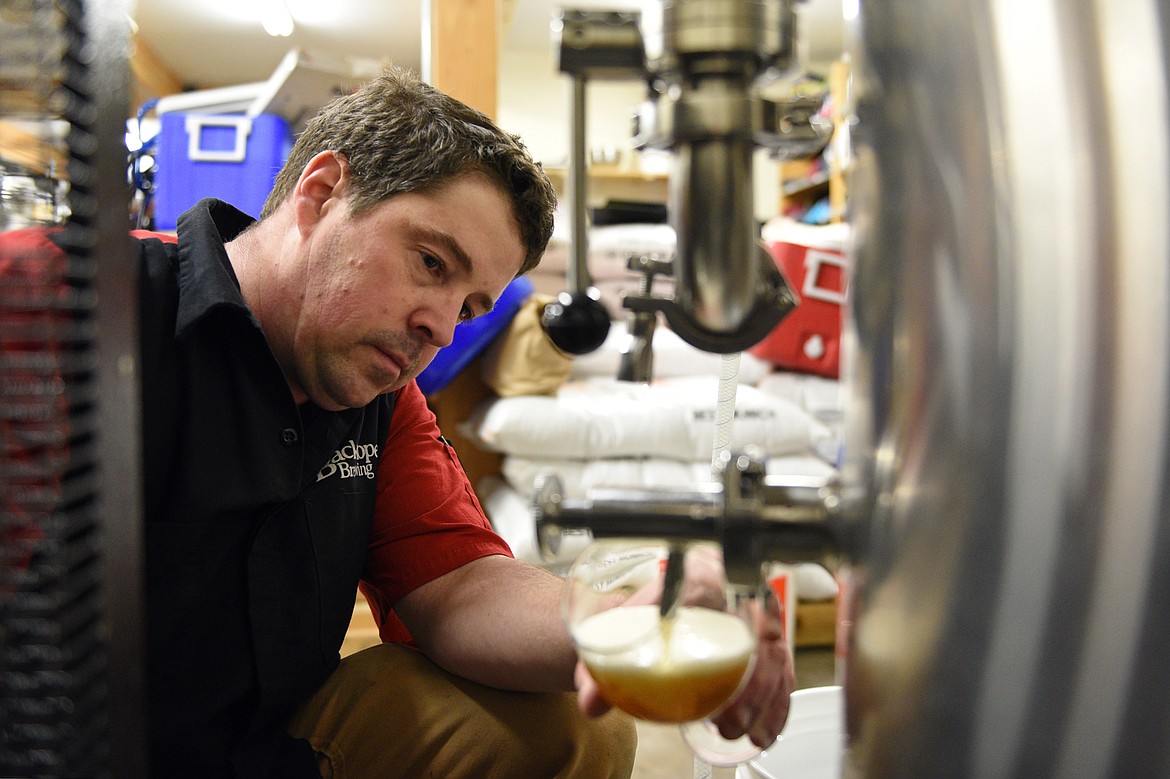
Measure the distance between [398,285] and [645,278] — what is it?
0.45 metres

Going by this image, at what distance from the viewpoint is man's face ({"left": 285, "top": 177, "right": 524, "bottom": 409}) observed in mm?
971

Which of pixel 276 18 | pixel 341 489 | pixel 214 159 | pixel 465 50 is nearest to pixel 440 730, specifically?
pixel 341 489

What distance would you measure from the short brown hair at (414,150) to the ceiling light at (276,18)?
282cm

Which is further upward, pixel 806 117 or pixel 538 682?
pixel 806 117

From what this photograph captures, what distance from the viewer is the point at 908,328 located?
1.21ft

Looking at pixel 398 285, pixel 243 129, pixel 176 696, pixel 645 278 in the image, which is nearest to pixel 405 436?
pixel 398 285

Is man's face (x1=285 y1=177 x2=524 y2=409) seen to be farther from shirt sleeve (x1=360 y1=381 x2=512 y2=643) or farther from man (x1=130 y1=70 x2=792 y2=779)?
shirt sleeve (x1=360 y1=381 x2=512 y2=643)

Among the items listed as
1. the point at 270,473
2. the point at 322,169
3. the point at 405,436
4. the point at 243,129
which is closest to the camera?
the point at 270,473

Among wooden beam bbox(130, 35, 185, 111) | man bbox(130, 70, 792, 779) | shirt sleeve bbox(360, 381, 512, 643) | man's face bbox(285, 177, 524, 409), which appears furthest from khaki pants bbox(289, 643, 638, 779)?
wooden beam bbox(130, 35, 185, 111)

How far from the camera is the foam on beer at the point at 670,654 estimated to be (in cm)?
53

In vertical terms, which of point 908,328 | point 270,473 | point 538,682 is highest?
point 908,328

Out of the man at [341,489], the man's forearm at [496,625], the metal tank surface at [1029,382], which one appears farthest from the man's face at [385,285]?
the metal tank surface at [1029,382]

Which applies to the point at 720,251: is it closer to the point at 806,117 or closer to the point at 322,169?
the point at 806,117

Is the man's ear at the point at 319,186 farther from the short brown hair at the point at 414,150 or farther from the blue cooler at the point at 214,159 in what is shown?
the blue cooler at the point at 214,159
